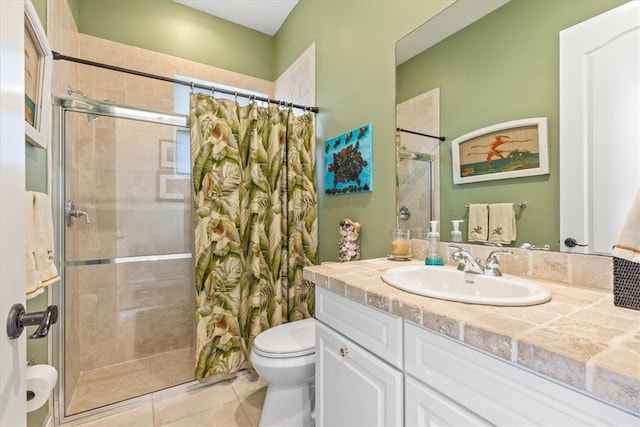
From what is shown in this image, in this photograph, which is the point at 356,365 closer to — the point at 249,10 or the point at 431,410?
the point at 431,410

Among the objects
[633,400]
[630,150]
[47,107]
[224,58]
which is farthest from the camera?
[224,58]

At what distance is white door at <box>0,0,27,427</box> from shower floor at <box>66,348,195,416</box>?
4.55 feet

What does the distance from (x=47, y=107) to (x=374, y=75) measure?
1.61 meters

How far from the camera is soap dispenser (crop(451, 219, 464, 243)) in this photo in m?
1.19

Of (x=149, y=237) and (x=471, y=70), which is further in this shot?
(x=149, y=237)

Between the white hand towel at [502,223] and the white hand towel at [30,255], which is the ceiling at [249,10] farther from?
the white hand towel at [502,223]

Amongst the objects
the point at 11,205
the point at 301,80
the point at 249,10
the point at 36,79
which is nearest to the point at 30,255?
the point at 11,205

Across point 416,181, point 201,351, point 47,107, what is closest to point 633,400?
point 416,181

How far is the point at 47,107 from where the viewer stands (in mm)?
1277

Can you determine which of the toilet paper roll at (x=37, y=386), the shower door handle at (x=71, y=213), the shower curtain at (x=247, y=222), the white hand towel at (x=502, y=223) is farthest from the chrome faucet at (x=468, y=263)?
the shower door handle at (x=71, y=213)

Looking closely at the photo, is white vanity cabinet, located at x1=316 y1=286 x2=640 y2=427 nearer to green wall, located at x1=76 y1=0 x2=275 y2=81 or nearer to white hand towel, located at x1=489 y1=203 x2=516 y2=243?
white hand towel, located at x1=489 y1=203 x2=516 y2=243

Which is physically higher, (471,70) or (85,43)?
(85,43)

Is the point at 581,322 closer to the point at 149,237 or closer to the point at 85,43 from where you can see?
the point at 149,237

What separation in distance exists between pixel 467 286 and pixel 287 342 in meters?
0.91
